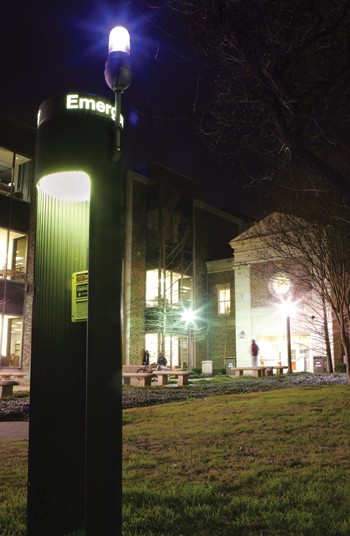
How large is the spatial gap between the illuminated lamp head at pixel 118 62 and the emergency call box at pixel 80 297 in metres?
1.38

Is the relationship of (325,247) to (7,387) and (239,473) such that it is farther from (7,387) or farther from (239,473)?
(239,473)

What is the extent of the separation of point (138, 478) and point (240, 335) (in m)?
27.4

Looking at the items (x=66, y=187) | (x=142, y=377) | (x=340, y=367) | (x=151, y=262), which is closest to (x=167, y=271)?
(x=151, y=262)

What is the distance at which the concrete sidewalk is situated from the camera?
8.22 metres

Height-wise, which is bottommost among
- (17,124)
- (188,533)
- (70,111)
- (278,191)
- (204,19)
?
(188,533)

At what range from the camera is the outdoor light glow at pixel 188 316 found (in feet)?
107

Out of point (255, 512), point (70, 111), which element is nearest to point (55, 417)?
point (255, 512)

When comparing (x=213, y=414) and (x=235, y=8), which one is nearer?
(x=235, y=8)

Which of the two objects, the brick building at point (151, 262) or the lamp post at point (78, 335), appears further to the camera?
the brick building at point (151, 262)

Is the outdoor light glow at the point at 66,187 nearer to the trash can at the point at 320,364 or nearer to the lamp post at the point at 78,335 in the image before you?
the lamp post at the point at 78,335

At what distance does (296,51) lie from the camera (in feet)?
21.8

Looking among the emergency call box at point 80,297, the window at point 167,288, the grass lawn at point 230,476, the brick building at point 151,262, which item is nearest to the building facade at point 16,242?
the brick building at point 151,262

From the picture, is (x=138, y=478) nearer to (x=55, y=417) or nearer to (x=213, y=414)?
(x=55, y=417)

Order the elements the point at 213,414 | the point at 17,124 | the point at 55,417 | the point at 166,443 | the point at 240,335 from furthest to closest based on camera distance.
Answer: the point at 240,335 → the point at 17,124 → the point at 213,414 → the point at 166,443 → the point at 55,417
